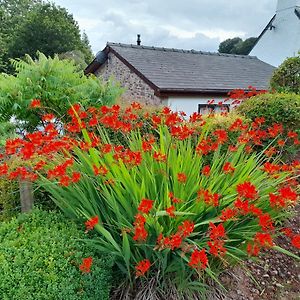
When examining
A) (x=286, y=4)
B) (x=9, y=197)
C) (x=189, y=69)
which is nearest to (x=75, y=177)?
(x=9, y=197)

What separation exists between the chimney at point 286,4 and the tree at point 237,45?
449 inches

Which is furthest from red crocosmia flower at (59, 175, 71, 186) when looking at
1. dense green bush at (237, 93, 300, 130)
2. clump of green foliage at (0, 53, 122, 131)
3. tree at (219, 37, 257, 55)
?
tree at (219, 37, 257, 55)

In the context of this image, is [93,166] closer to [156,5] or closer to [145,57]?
[145,57]

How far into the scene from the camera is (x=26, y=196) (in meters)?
2.61

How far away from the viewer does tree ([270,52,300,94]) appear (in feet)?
20.2

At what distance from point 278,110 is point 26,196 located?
3537 mm

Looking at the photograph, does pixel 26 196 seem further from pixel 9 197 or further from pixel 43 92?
pixel 43 92

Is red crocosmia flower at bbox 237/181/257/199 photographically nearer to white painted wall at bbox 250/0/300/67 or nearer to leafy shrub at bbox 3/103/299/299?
leafy shrub at bbox 3/103/299/299

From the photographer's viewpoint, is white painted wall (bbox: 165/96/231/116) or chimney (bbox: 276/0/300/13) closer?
white painted wall (bbox: 165/96/231/116)

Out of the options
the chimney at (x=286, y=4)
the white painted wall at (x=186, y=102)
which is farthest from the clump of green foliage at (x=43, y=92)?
the chimney at (x=286, y=4)

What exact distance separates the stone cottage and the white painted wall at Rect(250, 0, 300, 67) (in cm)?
115

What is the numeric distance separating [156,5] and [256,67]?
217 inches

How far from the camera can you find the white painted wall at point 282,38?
15.2 meters

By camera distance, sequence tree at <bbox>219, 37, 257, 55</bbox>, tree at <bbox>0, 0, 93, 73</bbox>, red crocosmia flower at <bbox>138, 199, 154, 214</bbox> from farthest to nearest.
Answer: tree at <bbox>219, 37, 257, 55</bbox>
tree at <bbox>0, 0, 93, 73</bbox>
red crocosmia flower at <bbox>138, 199, 154, 214</bbox>
